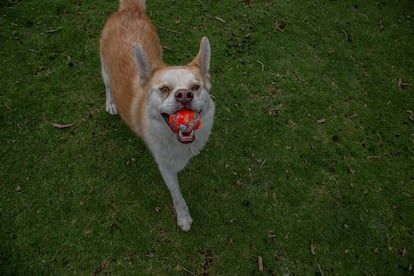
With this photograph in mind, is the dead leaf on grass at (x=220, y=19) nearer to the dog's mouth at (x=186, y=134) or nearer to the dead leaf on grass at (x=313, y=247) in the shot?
the dog's mouth at (x=186, y=134)

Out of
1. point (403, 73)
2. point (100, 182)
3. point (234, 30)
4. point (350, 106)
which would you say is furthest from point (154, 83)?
point (403, 73)

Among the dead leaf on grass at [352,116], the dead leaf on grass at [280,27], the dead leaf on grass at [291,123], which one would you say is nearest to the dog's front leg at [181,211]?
the dead leaf on grass at [291,123]

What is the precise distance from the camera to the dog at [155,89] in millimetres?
3236

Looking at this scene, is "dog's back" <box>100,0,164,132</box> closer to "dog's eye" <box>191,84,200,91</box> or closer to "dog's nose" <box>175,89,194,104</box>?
"dog's eye" <box>191,84,200,91</box>

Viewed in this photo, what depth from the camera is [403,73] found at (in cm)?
640

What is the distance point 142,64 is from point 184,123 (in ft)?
3.00

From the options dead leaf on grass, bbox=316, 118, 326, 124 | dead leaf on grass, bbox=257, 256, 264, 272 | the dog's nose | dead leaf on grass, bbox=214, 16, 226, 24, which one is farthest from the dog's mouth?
dead leaf on grass, bbox=214, 16, 226, 24

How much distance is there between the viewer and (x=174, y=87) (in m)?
3.24

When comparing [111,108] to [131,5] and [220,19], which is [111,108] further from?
[220,19]

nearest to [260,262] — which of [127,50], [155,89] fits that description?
[155,89]

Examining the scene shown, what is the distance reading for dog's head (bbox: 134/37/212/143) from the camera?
307cm

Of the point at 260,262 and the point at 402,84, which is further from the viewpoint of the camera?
the point at 402,84

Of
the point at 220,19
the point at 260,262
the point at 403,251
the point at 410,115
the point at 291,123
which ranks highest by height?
the point at 220,19

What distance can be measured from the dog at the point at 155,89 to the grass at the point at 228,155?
74cm
